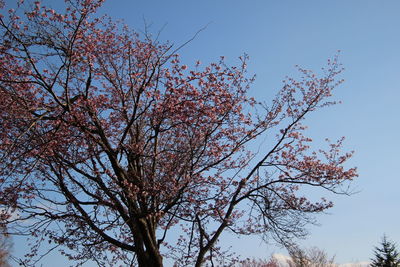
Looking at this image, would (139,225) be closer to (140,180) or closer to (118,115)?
(140,180)

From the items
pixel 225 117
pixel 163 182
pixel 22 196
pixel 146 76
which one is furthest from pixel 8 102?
pixel 225 117

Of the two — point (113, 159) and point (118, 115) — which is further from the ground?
point (118, 115)

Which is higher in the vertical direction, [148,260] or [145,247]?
[145,247]

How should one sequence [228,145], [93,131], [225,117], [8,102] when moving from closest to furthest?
[8,102]
[93,131]
[225,117]
[228,145]

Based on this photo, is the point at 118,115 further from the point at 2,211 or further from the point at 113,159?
the point at 2,211

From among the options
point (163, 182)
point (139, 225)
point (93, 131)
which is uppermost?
point (93, 131)

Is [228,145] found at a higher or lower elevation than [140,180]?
higher

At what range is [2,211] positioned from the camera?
8.90 metres

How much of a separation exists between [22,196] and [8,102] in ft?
8.71

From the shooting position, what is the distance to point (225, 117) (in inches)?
374

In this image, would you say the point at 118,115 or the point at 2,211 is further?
the point at 118,115

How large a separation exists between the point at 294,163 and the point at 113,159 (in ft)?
17.4

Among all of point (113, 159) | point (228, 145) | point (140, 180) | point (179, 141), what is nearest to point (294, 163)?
point (228, 145)

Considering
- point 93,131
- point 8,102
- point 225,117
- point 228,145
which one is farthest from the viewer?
point 228,145
